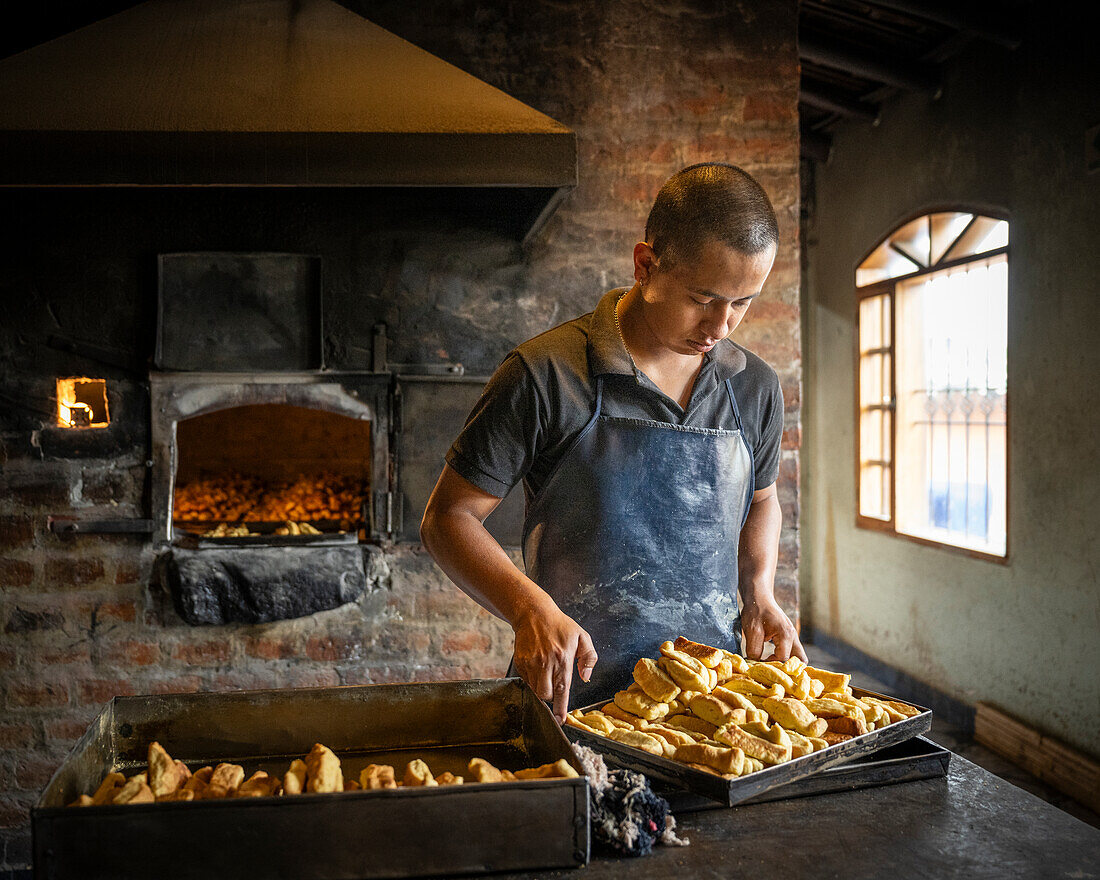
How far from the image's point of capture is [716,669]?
167 centimetres

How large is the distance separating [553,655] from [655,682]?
197mm

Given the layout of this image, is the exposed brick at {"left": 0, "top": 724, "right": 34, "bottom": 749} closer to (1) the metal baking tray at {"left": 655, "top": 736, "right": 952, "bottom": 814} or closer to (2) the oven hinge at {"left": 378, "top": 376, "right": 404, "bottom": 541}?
(2) the oven hinge at {"left": 378, "top": 376, "right": 404, "bottom": 541}

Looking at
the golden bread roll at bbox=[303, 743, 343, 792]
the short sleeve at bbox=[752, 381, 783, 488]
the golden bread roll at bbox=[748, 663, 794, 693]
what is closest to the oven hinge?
the short sleeve at bbox=[752, 381, 783, 488]

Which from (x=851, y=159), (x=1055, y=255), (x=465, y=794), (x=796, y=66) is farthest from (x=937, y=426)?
(x=465, y=794)

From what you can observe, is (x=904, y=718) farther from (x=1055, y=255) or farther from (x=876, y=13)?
(x=876, y=13)

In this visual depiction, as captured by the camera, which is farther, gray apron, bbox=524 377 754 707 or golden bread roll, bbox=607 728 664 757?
gray apron, bbox=524 377 754 707

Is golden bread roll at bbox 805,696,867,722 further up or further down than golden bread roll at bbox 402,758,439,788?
further up

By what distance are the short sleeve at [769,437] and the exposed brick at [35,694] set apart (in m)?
2.54

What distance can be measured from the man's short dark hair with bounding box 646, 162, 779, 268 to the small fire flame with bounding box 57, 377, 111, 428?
7.43ft

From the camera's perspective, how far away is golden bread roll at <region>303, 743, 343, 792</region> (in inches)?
48.2

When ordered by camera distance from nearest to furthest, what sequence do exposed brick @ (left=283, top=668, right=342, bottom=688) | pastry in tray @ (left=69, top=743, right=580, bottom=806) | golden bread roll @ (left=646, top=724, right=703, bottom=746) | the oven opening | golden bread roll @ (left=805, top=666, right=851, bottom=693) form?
pastry in tray @ (left=69, top=743, right=580, bottom=806) → golden bread roll @ (left=646, top=724, right=703, bottom=746) → golden bread roll @ (left=805, top=666, right=851, bottom=693) → exposed brick @ (left=283, top=668, right=342, bottom=688) → the oven opening

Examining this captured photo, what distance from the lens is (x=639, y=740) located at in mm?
1429

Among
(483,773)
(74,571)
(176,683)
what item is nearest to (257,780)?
(483,773)

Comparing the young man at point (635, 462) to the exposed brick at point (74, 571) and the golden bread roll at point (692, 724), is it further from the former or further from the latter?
the exposed brick at point (74, 571)
